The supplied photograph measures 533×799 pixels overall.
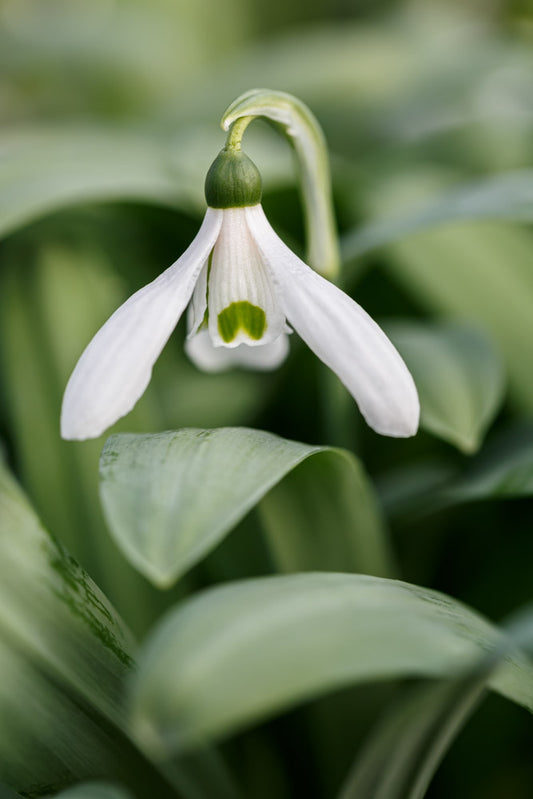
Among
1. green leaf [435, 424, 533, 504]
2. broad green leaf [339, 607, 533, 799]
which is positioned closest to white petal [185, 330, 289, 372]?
green leaf [435, 424, 533, 504]

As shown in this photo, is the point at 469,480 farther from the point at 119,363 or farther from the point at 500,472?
the point at 119,363

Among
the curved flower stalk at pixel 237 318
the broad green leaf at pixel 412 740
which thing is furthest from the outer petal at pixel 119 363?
the broad green leaf at pixel 412 740

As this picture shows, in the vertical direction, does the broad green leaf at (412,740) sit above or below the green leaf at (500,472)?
below

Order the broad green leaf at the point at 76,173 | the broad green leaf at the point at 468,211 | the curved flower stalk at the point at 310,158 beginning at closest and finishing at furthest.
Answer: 1. the curved flower stalk at the point at 310,158
2. the broad green leaf at the point at 468,211
3. the broad green leaf at the point at 76,173

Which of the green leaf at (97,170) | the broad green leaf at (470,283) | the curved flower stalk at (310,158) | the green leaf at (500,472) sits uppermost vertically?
the green leaf at (97,170)

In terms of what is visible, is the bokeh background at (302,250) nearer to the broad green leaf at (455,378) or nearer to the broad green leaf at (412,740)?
the broad green leaf at (455,378)

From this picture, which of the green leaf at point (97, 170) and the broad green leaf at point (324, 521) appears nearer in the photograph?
the broad green leaf at point (324, 521)

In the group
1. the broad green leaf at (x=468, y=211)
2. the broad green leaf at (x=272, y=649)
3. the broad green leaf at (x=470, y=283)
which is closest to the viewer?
the broad green leaf at (x=272, y=649)

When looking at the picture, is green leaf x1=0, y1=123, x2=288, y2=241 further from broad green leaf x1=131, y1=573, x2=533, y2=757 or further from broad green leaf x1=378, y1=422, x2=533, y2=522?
broad green leaf x1=131, y1=573, x2=533, y2=757
